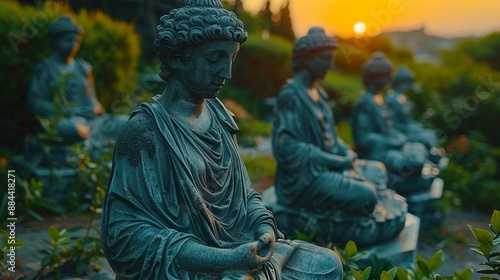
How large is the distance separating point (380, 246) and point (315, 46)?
1.95 metres

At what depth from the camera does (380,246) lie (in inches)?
188

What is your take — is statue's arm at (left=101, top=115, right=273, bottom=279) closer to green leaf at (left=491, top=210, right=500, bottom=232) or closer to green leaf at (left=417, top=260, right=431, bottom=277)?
green leaf at (left=491, top=210, right=500, bottom=232)

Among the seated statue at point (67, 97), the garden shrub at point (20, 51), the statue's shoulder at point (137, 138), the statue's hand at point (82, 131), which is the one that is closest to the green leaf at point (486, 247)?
the statue's shoulder at point (137, 138)

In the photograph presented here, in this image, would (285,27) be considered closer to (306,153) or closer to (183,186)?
(306,153)

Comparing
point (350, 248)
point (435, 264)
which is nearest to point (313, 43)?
point (350, 248)

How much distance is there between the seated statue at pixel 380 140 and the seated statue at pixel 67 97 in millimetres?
3255

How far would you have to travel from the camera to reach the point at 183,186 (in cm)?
268

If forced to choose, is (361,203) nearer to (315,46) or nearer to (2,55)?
(315,46)

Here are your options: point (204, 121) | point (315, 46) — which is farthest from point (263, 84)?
point (204, 121)

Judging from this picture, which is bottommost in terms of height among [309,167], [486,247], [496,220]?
[309,167]

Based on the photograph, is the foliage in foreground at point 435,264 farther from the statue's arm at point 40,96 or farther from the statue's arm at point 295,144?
the statue's arm at point 40,96

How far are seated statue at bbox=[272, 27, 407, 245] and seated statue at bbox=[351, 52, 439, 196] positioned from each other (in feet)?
5.03

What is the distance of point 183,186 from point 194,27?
828 millimetres

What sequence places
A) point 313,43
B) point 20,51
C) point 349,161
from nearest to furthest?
1. point 313,43
2. point 349,161
3. point 20,51
